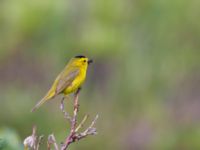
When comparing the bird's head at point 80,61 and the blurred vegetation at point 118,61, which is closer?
the bird's head at point 80,61

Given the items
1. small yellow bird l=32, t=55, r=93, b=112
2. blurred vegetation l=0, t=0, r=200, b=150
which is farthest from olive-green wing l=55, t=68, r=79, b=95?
blurred vegetation l=0, t=0, r=200, b=150

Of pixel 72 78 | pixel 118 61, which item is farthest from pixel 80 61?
pixel 118 61

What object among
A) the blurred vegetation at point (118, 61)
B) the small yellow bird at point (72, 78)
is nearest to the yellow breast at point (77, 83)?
the small yellow bird at point (72, 78)

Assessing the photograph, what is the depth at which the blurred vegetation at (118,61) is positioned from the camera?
40.0 feet

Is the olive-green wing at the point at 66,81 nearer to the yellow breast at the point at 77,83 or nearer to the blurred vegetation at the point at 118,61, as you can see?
the yellow breast at the point at 77,83

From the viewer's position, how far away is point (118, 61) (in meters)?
13.6

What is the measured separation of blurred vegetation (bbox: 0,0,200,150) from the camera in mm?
12207

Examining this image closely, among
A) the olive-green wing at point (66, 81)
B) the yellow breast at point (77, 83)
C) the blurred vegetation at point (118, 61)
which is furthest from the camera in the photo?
the blurred vegetation at point (118, 61)

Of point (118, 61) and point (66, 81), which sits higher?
point (66, 81)

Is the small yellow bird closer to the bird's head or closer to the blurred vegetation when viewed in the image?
the bird's head

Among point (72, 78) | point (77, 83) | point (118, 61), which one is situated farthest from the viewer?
point (118, 61)

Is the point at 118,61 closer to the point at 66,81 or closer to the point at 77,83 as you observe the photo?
the point at 66,81

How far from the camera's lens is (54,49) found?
43.6 ft

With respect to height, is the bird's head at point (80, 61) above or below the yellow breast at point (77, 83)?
above
